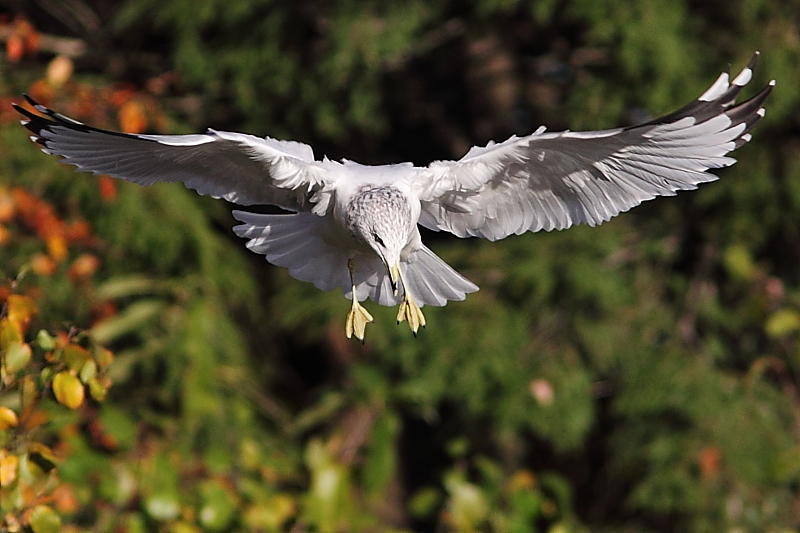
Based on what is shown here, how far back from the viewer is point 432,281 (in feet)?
12.3

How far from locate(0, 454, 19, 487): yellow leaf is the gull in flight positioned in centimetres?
85

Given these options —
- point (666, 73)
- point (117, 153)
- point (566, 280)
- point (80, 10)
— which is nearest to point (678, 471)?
point (566, 280)

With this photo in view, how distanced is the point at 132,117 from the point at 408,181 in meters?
2.62

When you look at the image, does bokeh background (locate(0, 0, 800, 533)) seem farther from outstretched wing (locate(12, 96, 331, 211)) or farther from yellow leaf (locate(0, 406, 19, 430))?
yellow leaf (locate(0, 406, 19, 430))

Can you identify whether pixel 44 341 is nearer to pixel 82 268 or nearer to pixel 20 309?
pixel 20 309

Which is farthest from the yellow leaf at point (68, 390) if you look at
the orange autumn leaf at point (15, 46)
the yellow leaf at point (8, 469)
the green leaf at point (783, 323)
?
the green leaf at point (783, 323)

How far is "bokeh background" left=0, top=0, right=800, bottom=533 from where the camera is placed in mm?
5801

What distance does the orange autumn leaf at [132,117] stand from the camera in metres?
5.69

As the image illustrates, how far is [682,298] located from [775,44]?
1.35 metres

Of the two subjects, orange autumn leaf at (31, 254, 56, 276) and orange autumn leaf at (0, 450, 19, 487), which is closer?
orange autumn leaf at (0, 450, 19, 487)

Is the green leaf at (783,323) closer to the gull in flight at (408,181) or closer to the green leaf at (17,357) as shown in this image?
the gull in flight at (408,181)

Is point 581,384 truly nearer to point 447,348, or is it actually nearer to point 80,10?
point 447,348

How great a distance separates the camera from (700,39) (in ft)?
20.3

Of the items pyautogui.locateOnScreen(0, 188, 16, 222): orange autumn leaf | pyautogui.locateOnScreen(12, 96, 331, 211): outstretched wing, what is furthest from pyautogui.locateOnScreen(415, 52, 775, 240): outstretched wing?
pyautogui.locateOnScreen(0, 188, 16, 222): orange autumn leaf
